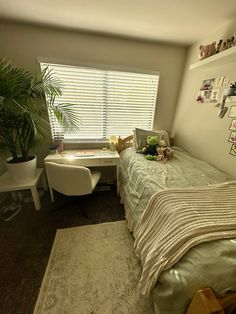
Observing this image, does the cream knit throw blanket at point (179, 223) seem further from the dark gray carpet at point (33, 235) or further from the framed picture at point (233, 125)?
the dark gray carpet at point (33, 235)

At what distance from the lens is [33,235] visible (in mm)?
1689

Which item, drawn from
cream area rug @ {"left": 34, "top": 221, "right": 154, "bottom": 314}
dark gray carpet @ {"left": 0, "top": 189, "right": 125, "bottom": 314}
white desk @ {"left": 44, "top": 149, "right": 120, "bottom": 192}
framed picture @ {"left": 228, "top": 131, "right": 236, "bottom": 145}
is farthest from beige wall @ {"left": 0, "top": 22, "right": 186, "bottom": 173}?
cream area rug @ {"left": 34, "top": 221, "right": 154, "bottom": 314}

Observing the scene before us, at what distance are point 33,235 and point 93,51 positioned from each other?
2.49 m

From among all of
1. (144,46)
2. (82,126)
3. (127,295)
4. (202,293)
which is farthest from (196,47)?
(127,295)

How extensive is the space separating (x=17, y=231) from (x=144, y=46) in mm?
2996

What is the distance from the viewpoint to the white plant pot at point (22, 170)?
1852 mm

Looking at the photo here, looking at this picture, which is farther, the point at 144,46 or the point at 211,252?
the point at 144,46

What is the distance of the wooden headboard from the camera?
258 cm

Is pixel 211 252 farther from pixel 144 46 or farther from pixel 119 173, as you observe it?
pixel 144 46

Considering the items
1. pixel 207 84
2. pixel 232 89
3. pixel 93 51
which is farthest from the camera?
pixel 93 51

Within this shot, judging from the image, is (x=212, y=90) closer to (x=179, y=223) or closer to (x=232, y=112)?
(x=232, y=112)

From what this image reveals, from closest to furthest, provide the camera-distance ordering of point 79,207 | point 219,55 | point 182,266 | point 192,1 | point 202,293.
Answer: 1. point 202,293
2. point 182,266
3. point 192,1
4. point 219,55
5. point 79,207

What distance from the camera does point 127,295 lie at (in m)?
1.18

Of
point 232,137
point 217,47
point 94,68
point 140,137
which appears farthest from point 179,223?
point 94,68
